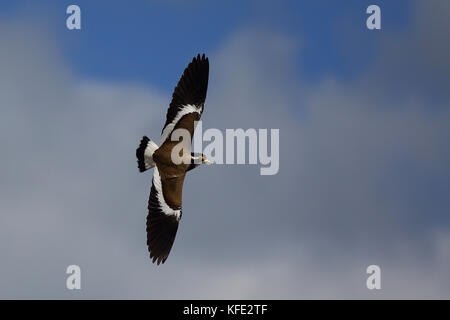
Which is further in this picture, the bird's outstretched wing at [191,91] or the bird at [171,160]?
the bird's outstretched wing at [191,91]

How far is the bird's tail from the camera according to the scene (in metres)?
19.1

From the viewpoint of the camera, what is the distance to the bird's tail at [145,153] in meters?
19.1

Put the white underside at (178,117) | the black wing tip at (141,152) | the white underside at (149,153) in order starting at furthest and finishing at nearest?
1. the black wing tip at (141,152)
2. the white underside at (149,153)
3. the white underside at (178,117)

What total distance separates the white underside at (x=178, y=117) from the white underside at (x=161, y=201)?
1129mm

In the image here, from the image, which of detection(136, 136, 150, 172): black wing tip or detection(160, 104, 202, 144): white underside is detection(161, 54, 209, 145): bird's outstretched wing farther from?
detection(136, 136, 150, 172): black wing tip

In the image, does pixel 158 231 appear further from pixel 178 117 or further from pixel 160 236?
pixel 178 117

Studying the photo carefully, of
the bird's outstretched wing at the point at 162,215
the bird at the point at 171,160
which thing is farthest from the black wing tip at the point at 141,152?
the bird's outstretched wing at the point at 162,215

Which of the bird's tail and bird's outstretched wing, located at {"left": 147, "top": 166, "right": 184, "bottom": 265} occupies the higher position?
the bird's tail

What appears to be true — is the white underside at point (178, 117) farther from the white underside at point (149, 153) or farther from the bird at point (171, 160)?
the white underside at point (149, 153)

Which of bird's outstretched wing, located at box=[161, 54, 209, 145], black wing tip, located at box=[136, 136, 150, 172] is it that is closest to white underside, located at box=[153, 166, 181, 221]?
black wing tip, located at box=[136, 136, 150, 172]
